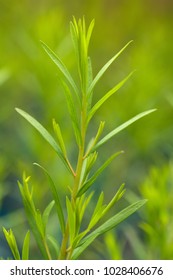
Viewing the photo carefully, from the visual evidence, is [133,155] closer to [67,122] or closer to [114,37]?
[67,122]

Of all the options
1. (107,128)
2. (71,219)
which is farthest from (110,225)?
(107,128)

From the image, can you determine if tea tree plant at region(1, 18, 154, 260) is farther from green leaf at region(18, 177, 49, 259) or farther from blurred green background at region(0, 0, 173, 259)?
blurred green background at region(0, 0, 173, 259)

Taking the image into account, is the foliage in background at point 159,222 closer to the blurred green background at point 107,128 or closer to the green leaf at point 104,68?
the blurred green background at point 107,128

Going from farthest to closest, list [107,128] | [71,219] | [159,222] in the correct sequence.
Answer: [107,128] < [159,222] < [71,219]

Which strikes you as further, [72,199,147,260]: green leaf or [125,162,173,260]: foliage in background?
[125,162,173,260]: foliage in background

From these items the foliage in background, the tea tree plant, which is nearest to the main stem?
the tea tree plant

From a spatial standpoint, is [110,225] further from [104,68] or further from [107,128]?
[107,128]

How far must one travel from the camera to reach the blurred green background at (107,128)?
0.65 meters

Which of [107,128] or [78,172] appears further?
[107,128]

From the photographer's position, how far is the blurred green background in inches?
25.7

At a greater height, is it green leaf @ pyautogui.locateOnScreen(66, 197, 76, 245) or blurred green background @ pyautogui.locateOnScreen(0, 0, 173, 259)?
green leaf @ pyautogui.locateOnScreen(66, 197, 76, 245)

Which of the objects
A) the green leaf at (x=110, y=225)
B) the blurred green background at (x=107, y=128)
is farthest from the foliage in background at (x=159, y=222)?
the green leaf at (x=110, y=225)

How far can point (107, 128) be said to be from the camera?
0.93 meters
